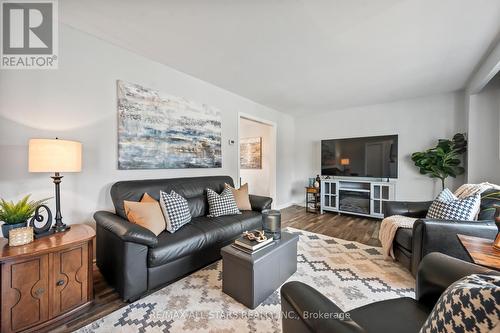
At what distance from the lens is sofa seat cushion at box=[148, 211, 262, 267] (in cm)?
173

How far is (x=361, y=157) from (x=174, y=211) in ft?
13.0

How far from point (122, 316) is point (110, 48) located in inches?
105

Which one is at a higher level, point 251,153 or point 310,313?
point 251,153

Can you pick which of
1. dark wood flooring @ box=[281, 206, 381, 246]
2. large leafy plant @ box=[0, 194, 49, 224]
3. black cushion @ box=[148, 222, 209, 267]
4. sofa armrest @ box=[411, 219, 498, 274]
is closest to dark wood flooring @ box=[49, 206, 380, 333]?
dark wood flooring @ box=[281, 206, 381, 246]

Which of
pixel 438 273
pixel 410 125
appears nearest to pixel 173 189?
pixel 438 273

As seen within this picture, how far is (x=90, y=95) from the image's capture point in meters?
2.14

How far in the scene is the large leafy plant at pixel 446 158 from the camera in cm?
338

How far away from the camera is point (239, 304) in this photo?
1603 mm

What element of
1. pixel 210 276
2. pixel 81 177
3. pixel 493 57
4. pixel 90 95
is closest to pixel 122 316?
pixel 210 276

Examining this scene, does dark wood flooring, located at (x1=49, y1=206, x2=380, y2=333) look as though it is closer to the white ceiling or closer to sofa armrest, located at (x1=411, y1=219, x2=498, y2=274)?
sofa armrest, located at (x1=411, y1=219, x2=498, y2=274)

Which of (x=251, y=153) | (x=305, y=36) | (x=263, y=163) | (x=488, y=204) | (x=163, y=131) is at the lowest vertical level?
(x=488, y=204)

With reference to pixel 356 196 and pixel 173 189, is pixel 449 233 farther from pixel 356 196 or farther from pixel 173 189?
pixel 173 189

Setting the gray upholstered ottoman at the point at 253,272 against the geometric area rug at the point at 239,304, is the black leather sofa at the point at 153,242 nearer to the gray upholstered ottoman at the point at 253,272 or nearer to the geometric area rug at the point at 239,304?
the geometric area rug at the point at 239,304

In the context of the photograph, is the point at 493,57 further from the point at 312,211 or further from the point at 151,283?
the point at 151,283
